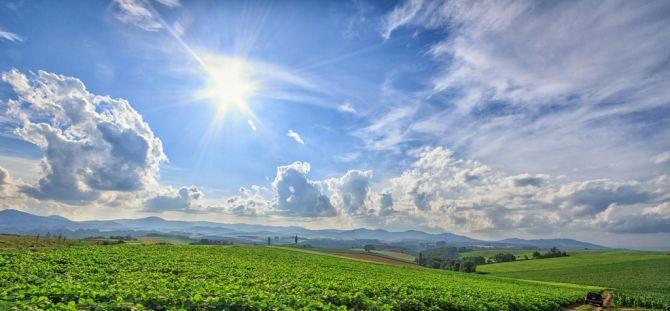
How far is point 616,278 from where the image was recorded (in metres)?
90.1

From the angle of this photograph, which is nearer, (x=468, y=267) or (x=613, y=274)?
(x=613, y=274)

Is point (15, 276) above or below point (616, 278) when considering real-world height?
above

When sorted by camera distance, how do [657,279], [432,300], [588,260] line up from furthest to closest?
[588,260]
[657,279]
[432,300]

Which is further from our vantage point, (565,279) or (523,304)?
(565,279)

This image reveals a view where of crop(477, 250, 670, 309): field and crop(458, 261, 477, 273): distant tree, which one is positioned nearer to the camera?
crop(477, 250, 670, 309): field

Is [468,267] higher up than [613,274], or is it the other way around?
[613,274]

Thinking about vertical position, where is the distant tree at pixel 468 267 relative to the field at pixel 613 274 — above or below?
below

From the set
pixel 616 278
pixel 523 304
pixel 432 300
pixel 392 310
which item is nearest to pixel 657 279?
pixel 616 278

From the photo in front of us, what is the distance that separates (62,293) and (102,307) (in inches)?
164

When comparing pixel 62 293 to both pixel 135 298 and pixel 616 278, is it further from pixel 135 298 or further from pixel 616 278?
pixel 616 278

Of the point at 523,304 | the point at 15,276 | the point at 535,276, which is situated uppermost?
the point at 15,276

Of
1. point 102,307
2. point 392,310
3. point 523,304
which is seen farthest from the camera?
point 523,304

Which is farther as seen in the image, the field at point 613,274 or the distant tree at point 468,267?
the distant tree at point 468,267

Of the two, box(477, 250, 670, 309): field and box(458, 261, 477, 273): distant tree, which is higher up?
box(477, 250, 670, 309): field
